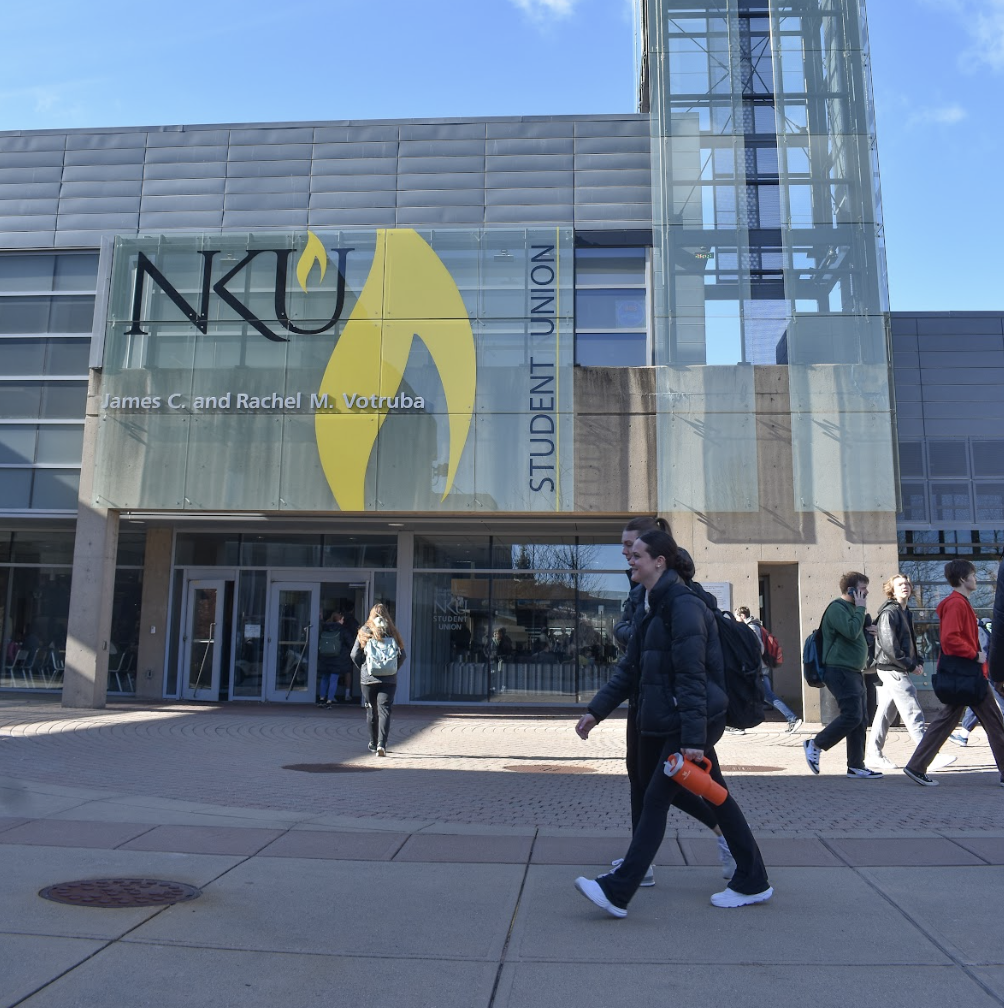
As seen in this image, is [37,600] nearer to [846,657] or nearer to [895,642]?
[846,657]

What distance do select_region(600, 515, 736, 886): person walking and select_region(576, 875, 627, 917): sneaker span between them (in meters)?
0.27

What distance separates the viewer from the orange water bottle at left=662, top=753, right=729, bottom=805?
4582 millimetres

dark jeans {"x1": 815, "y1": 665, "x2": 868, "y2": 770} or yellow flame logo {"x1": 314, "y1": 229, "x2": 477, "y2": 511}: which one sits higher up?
yellow flame logo {"x1": 314, "y1": 229, "x2": 477, "y2": 511}

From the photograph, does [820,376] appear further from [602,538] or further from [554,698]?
[554,698]

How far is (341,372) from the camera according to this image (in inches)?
642

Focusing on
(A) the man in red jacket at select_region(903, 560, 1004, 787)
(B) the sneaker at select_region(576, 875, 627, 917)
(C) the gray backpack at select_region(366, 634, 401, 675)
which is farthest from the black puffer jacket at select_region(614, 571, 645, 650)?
(C) the gray backpack at select_region(366, 634, 401, 675)

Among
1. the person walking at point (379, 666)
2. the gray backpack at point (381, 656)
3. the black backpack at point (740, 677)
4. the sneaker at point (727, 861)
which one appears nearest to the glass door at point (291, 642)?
the person walking at point (379, 666)

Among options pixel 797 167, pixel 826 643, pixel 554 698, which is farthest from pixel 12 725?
pixel 797 167

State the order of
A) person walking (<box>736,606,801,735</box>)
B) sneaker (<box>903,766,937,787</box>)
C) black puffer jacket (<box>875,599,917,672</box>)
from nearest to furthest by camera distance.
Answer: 1. sneaker (<box>903,766,937,787</box>)
2. black puffer jacket (<box>875,599,917,672</box>)
3. person walking (<box>736,606,801,735</box>)

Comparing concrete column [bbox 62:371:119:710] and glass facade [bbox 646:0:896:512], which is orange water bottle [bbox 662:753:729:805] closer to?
glass facade [bbox 646:0:896:512]

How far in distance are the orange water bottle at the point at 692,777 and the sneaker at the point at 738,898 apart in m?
0.60

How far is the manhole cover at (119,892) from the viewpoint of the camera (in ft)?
16.1

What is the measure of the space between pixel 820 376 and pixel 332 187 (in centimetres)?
917

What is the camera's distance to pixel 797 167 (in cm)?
1672
